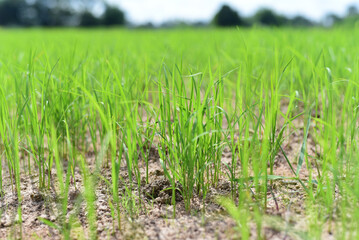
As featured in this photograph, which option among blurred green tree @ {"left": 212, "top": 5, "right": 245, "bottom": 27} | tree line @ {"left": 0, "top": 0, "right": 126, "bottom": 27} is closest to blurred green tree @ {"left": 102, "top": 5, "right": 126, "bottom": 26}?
tree line @ {"left": 0, "top": 0, "right": 126, "bottom": 27}

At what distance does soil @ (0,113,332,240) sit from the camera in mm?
952

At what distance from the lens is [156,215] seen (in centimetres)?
108

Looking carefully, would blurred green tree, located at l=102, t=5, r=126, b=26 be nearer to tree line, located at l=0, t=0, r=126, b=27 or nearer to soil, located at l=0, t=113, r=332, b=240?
tree line, located at l=0, t=0, r=126, b=27

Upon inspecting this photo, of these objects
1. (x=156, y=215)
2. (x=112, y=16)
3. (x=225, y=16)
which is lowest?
(x=156, y=215)

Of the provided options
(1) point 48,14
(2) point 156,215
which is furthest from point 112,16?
(2) point 156,215

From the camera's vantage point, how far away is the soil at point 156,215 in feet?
3.12

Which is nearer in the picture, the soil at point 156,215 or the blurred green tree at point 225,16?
the soil at point 156,215

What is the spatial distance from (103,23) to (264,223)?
41002 mm

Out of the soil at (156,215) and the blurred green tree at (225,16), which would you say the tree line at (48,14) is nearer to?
the blurred green tree at (225,16)

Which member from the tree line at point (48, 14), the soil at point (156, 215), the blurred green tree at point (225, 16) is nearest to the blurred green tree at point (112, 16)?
the tree line at point (48, 14)

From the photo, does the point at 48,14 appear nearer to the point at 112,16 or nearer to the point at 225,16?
the point at 112,16

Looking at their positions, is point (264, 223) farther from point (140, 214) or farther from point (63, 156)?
point (63, 156)

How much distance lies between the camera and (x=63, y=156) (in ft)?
5.26

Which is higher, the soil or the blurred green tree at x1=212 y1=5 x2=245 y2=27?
the blurred green tree at x1=212 y1=5 x2=245 y2=27
